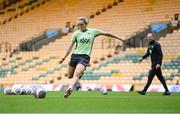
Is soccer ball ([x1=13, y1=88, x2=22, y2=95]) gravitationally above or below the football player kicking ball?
below

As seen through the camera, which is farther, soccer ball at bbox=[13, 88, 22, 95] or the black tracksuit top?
the black tracksuit top

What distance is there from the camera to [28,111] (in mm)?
10977

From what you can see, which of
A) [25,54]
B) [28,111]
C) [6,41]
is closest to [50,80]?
Result: [25,54]

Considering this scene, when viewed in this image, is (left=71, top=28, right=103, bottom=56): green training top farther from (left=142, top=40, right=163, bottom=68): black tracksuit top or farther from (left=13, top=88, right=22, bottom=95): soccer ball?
(left=142, top=40, right=163, bottom=68): black tracksuit top

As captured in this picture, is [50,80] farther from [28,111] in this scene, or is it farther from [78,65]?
[28,111]

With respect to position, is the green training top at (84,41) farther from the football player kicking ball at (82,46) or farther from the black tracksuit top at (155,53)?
the black tracksuit top at (155,53)

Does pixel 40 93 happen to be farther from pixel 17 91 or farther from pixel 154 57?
pixel 154 57

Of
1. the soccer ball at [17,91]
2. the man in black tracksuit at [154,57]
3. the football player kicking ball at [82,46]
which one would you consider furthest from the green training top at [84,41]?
the man in black tracksuit at [154,57]

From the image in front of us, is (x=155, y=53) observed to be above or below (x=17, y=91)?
above

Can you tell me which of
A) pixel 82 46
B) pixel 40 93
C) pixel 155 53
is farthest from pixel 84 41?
pixel 155 53

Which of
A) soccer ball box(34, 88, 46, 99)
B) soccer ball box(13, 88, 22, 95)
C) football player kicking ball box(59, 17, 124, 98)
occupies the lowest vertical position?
soccer ball box(13, 88, 22, 95)

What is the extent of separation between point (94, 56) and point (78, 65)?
1705cm

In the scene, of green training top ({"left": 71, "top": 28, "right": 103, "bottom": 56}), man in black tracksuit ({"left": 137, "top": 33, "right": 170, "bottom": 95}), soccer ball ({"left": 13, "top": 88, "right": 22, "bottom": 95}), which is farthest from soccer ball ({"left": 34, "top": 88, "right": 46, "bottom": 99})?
man in black tracksuit ({"left": 137, "top": 33, "right": 170, "bottom": 95})

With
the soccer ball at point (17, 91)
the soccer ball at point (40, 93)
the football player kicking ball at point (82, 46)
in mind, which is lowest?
the soccer ball at point (17, 91)
